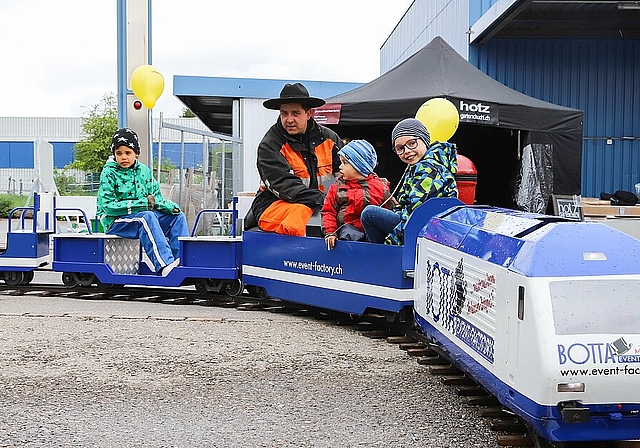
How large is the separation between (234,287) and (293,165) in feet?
5.81

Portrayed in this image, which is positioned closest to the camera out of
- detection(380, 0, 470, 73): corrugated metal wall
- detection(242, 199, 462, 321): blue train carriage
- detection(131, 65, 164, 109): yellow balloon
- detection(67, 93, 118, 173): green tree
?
detection(242, 199, 462, 321): blue train carriage

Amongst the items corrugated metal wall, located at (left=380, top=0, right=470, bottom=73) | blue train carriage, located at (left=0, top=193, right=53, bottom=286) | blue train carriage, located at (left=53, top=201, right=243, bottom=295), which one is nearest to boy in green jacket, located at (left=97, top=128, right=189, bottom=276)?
blue train carriage, located at (left=53, top=201, right=243, bottom=295)

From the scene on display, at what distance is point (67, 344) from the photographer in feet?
22.4

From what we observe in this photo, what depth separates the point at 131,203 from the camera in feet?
31.2

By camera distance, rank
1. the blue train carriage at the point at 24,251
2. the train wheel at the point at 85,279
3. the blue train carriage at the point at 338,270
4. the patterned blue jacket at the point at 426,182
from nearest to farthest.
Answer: the patterned blue jacket at the point at 426,182 < the blue train carriage at the point at 338,270 < the train wheel at the point at 85,279 < the blue train carriage at the point at 24,251

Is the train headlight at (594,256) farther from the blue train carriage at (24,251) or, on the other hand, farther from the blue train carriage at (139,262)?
the blue train carriage at (24,251)

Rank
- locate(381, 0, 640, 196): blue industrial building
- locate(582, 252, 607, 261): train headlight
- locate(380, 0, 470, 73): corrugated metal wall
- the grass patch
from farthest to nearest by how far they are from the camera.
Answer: the grass patch < locate(380, 0, 470, 73): corrugated metal wall < locate(381, 0, 640, 196): blue industrial building < locate(582, 252, 607, 261): train headlight

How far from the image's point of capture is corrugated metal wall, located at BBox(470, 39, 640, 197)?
19000 mm

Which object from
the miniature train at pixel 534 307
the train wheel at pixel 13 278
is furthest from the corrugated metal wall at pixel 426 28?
the miniature train at pixel 534 307

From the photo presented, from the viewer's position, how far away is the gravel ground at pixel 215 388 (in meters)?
4.56

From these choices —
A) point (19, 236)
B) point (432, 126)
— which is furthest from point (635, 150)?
point (19, 236)

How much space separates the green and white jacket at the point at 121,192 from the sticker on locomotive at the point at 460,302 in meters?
4.66

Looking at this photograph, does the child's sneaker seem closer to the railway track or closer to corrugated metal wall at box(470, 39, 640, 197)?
the railway track

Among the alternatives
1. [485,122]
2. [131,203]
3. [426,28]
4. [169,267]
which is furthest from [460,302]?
[426,28]
